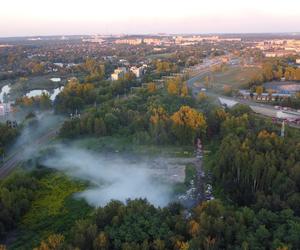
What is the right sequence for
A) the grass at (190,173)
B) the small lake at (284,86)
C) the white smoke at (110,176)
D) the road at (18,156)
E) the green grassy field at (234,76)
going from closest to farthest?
1. the white smoke at (110,176)
2. the grass at (190,173)
3. the road at (18,156)
4. the small lake at (284,86)
5. the green grassy field at (234,76)

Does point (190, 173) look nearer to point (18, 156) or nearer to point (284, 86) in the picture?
point (18, 156)

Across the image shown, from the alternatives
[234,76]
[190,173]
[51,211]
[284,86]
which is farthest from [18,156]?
[234,76]

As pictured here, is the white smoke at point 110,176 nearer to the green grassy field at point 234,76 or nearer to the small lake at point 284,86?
the small lake at point 284,86

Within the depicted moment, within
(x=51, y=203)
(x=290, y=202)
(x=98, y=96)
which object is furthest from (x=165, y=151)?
(x=98, y=96)

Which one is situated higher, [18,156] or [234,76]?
[18,156]

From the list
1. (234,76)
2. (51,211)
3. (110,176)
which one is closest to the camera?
(51,211)

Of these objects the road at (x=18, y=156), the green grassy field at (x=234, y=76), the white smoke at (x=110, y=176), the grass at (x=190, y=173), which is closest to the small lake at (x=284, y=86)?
the green grassy field at (x=234, y=76)


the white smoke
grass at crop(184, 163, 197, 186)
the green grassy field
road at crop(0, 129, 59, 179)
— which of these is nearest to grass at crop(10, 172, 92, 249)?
the white smoke
